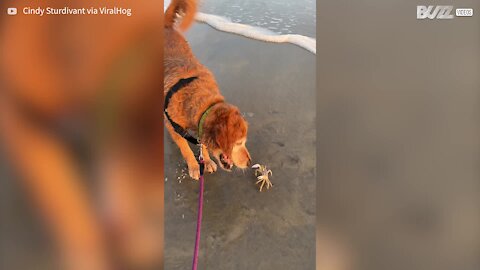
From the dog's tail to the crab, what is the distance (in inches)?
25.9

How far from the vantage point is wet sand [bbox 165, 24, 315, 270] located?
1881 millimetres

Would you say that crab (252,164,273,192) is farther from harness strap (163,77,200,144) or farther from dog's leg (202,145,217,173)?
harness strap (163,77,200,144)

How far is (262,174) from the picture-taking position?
189 cm

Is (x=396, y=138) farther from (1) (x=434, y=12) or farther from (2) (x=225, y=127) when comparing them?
(2) (x=225, y=127)

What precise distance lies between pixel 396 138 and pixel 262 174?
1.95ft

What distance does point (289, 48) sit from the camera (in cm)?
188

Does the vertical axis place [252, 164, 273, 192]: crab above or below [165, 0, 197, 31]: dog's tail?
below

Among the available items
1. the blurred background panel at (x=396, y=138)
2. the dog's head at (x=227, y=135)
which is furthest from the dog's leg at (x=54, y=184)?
the blurred background panel at (x=396, y=138)

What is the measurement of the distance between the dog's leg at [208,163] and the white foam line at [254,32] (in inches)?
19.9

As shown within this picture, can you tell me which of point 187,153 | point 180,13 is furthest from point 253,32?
point 187,153

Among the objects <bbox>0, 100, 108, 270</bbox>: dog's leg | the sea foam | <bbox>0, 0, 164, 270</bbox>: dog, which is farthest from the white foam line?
<bbox>0, 100, 108, 270</bbox>: dog's leg

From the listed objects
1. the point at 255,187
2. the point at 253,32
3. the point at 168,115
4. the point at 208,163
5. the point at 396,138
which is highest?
the point at 253,32

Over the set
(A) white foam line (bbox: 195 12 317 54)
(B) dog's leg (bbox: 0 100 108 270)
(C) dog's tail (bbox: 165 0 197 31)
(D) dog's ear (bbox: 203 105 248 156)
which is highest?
(C) dog's tail (bbox: 165 0 197 31)

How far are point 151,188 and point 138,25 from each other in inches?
26.7
